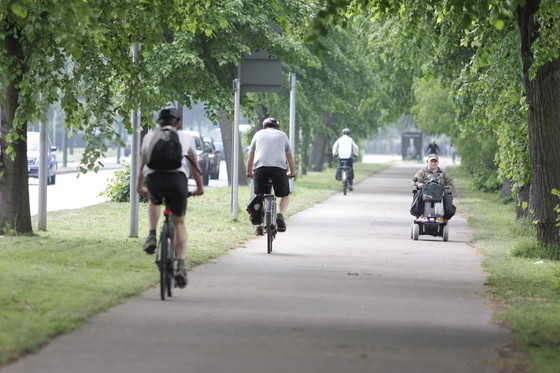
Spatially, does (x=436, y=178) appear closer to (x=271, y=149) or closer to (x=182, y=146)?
(x=271, y=149)

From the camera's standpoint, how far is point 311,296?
11047 millimetres

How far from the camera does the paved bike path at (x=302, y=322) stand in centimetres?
748

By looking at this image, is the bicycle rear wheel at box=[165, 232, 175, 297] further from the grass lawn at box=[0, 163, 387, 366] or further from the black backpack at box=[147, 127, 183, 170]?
the black backpack at box=[147, 127, 183, 170]

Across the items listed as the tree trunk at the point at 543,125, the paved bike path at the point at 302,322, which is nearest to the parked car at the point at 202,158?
the tree trunk at the point at 543,125

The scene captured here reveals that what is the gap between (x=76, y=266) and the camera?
12.8 meters

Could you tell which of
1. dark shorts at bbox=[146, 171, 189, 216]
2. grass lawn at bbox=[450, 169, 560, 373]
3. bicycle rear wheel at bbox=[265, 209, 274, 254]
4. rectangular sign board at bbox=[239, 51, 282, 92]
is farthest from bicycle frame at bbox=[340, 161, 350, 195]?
dark shorts at bbox=[146, 171, 189, 216]

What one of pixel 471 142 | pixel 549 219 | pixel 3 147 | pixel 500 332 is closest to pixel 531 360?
pixel 500 332

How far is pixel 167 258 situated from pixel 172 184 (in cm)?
64

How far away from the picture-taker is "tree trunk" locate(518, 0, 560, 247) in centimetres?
1595

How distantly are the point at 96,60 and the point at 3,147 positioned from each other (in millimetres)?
1879

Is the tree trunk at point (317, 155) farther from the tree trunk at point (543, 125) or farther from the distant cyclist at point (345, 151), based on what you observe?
the tree trunk at point (543, 125)

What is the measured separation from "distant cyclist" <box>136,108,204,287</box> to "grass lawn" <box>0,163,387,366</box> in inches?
18.2

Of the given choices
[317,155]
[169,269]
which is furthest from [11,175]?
[317,155]

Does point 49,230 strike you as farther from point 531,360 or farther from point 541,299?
point 531,360
